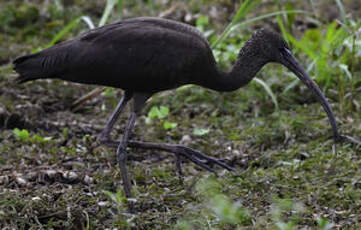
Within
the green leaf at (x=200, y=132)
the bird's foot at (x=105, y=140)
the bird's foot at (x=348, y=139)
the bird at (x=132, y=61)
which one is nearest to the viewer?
the bird at (x=132, y=61)

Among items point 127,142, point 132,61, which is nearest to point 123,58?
point 132,61

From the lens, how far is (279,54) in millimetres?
5496

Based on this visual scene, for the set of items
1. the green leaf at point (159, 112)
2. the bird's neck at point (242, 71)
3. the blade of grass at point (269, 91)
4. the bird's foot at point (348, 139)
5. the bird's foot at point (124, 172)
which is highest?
the bird's neck at point (242, 71)

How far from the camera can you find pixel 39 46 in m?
8.01

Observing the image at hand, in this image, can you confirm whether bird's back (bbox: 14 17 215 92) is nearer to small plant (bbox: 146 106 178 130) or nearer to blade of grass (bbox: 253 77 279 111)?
small plant (bbox: 146 106 178 130)

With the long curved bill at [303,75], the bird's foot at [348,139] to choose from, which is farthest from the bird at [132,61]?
the bird's foot at [348,139]

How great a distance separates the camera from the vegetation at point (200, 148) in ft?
14.3

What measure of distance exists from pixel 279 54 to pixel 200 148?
1.22 m

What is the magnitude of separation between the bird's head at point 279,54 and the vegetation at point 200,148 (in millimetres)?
505

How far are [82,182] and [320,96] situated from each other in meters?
2.12

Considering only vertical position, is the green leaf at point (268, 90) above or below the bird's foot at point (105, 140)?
above

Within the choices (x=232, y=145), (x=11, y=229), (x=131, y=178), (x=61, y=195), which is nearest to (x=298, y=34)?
(x=232, y=145)

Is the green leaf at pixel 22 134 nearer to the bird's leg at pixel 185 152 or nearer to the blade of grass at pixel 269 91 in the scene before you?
the bird's leg at pixel 185 152

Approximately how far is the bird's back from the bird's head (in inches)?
25.4
